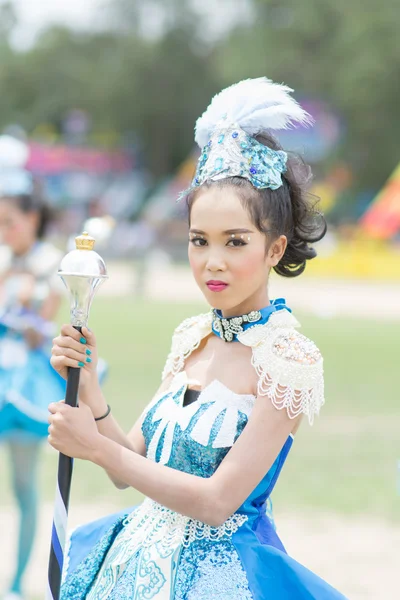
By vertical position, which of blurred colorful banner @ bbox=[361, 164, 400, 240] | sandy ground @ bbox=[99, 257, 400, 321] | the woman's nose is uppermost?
blurred colorful banner @ bbox=[361, 164, 400, 240]

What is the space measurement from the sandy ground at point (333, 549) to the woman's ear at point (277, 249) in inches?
89.6

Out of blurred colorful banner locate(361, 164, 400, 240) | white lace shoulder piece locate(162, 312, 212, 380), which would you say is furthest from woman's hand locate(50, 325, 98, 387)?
blurred colorful banner locate(361, 164, 400, 240)

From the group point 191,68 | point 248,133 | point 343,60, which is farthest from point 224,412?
point 191,68

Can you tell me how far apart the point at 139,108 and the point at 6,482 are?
39351 millimetres

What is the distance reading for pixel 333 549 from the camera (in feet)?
15.4

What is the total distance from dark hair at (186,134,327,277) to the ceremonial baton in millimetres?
383

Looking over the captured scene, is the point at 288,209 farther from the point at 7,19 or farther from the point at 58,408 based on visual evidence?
the point at 7,19

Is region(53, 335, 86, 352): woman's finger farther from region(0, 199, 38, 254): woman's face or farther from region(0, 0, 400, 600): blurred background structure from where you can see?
region(0, 199, 38, 254): woman's face

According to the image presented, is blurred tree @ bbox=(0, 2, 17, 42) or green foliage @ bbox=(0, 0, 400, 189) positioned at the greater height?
blurred tree @ bbox=(0, 2, 17, 42)

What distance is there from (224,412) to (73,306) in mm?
437

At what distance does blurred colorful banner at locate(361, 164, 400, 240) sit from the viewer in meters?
28.4

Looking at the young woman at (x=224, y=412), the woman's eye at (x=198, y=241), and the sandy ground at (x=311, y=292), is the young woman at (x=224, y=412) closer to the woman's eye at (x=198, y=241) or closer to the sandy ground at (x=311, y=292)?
the woman's eye at (x=198, y=241)

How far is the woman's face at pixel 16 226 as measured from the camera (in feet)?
14.3

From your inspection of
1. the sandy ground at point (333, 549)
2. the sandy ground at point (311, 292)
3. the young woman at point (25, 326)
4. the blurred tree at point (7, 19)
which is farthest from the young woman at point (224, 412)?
the blurred tree at point (7, 19)
